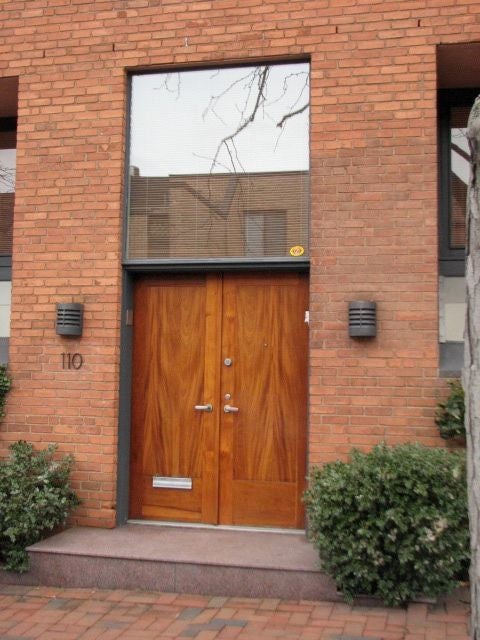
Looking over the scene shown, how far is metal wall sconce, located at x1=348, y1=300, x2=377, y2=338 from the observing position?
5832mm

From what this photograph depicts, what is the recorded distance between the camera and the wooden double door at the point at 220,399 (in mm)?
6371

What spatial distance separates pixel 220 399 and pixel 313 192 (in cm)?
193

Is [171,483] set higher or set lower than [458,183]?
lower

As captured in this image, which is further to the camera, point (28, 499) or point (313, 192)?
point (313, 192)

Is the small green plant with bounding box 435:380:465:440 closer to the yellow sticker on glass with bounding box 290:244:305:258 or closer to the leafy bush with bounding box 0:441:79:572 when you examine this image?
the yellow sticker on glass with bounding box 290:244:305:258

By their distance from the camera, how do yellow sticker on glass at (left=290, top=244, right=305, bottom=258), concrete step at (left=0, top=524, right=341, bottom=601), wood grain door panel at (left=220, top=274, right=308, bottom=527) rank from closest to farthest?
concrete step at (left=0, top=524, right=341, bottom=601) → yellow sticker on glass at (left=290, top=244, right=305, bottom=258) → wood grain door panel at (left=220, top=274, right=308, bottom=527)

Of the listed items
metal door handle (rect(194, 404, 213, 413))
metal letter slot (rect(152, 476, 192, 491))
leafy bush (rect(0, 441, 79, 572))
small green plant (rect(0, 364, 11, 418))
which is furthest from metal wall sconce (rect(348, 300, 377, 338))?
small green plant (rect(0, 364, 11, 418))

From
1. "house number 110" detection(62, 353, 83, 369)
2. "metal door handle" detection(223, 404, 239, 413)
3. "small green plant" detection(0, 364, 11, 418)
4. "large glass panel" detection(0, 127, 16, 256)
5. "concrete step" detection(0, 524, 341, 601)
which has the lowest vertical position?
"concrete step" detection(0, 524, 341, 601)

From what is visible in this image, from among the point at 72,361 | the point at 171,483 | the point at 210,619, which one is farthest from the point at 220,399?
the point at 210,619

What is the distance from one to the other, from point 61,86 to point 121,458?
3.31 meters

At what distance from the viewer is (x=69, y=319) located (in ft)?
20.8

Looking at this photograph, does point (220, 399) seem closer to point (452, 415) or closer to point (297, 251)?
point (297, 251)

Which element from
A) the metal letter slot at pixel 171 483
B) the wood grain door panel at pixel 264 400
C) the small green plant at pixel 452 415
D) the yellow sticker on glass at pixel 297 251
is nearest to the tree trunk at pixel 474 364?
the small green plant at pixel 452 415

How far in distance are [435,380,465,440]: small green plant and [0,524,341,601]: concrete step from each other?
1.36 m
